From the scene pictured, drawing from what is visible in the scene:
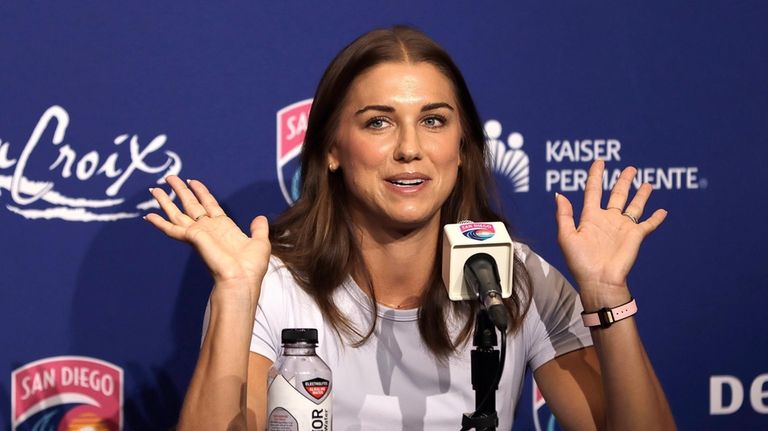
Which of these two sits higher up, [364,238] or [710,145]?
[710,145]

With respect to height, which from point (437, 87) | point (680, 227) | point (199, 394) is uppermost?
point (437, 87)

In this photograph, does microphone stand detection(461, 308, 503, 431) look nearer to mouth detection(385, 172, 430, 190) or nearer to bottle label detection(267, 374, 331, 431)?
bottle label detection(267, 374, 331, 431)

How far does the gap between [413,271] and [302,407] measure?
2.16 feet

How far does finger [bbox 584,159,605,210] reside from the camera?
1771 mm

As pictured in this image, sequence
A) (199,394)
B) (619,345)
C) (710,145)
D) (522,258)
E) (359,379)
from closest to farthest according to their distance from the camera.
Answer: (199,394)
(619,345)
(359,379)
(522,258)
(710,145)

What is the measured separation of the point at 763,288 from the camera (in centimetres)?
247

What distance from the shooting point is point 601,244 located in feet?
5.72

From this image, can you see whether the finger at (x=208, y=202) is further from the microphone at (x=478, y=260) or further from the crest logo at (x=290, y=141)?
the crest logo at (x=290, y=141)

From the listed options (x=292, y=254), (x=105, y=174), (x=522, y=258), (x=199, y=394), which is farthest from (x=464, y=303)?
(x=105, y=174)

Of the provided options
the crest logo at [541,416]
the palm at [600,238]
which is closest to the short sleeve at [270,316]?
the palm at [600,238]

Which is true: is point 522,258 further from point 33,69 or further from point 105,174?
point 33,69

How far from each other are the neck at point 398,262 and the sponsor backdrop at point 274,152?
34 cm

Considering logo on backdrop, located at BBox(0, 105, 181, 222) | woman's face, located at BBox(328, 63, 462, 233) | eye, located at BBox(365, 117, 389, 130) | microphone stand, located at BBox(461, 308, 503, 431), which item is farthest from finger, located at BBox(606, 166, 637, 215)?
logo on backdrop, located at BBox(0, 105, 181, 222)

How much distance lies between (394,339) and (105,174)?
2.23 ft
